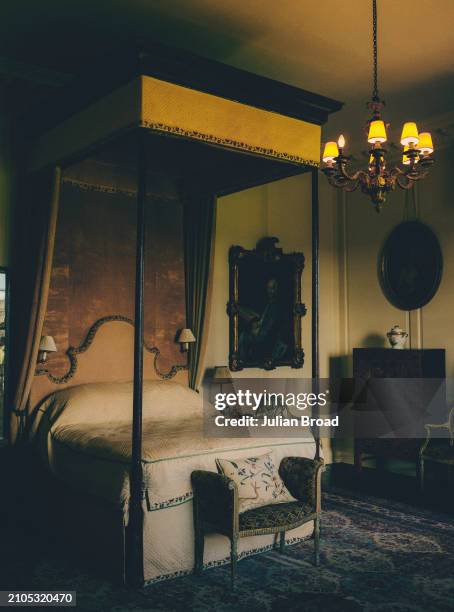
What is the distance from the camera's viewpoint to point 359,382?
6781 mm

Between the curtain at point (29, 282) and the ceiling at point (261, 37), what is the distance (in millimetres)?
963

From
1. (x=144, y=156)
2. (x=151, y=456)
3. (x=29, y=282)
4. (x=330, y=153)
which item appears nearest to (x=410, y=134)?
(x=330, y=153)

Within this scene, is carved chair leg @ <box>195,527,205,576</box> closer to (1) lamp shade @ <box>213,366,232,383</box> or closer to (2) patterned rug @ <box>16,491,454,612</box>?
(2) patterned rug @ <box>16,491,454,612</box>

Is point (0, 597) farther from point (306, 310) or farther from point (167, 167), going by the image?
point (306, 310)

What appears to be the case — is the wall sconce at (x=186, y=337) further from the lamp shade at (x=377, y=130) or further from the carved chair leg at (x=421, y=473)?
the lamp shade at (x=377, y=130)

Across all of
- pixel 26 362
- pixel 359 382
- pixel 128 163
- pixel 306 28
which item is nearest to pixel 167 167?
pixel 128 163

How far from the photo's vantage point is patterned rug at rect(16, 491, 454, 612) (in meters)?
3.50

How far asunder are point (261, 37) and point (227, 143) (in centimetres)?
115

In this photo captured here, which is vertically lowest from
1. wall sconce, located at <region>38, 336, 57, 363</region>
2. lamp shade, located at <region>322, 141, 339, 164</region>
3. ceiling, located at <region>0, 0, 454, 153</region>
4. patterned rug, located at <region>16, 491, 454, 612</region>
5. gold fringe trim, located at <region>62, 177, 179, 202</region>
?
patterned rug, located at <region>16, 491, 454, 612</region>

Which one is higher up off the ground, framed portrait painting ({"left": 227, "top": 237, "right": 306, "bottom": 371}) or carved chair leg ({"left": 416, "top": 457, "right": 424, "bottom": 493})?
framed portrait painting ({"left": 227, "top": 237, "right": 306, "bottom": 371})

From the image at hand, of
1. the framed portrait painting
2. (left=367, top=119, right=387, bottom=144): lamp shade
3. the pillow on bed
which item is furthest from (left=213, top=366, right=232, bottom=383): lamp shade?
(left=367, top=119, right=387, bottom=144): lamp shade

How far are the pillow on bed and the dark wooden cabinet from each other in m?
2.36

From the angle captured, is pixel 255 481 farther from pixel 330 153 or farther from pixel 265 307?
pixel 265 307

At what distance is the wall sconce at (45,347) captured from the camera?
5.13 metres
